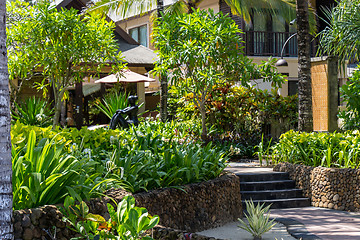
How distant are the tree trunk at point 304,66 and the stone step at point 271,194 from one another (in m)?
2.55

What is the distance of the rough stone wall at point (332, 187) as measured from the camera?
402 inches

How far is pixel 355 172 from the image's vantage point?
403 inches

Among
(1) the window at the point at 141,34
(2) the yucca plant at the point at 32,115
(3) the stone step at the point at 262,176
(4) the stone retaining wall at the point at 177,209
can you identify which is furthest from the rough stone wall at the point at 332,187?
(1) the window at the point at 141,34

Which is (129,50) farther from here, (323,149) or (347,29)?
(323,149)

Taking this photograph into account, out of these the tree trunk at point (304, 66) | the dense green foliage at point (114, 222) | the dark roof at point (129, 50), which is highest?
the dark roof at point (129, 50)

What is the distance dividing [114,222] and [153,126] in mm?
11777

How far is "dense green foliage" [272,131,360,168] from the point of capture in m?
10.7

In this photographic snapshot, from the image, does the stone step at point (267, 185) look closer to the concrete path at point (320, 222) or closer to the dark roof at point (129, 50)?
the concrete path at point (320, 222)

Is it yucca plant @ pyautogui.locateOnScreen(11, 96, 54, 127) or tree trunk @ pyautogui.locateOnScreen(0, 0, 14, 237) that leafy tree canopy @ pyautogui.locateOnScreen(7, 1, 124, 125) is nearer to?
yucca plant @ pyautogui.locateOnScreen(11, 96, 54, 127)

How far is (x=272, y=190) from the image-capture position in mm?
11117

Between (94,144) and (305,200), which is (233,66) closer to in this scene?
(305,200)

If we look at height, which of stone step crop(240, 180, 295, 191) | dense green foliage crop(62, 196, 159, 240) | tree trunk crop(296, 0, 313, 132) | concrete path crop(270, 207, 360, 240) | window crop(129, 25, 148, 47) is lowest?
concrete path crop(270, 207, 360, 240)

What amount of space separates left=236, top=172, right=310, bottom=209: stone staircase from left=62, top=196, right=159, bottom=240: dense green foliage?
6029mm

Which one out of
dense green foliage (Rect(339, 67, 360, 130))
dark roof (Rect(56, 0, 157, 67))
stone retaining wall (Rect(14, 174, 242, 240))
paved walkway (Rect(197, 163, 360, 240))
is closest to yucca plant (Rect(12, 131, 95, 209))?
stone retaining wall (Rect(14, 174, 242, 240))
